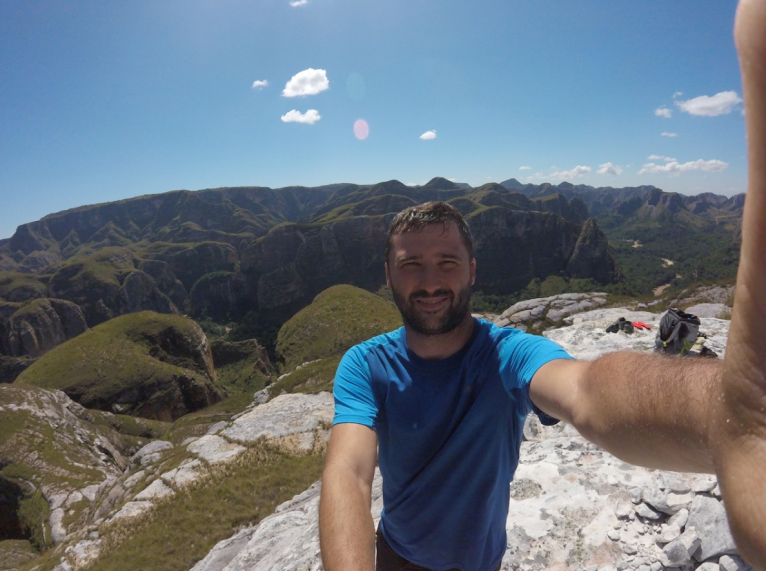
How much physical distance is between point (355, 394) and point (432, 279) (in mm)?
1453

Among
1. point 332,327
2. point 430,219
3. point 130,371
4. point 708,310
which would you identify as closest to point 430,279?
point 430,219

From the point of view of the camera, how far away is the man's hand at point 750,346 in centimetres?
100

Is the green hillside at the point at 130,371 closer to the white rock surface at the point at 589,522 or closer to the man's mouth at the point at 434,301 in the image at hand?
the white rock surface at the point at 589,522

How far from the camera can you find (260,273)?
516 feet

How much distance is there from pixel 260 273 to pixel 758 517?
166m

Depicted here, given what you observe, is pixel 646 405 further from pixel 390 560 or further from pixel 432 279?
pixel 390 560

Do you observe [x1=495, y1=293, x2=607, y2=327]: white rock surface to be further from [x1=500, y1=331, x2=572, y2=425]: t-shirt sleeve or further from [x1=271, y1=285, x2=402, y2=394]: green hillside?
[x1=500, y1=331, x2=572, y2=425]: t-shirt sleeve

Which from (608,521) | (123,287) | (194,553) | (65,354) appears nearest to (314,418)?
(194,553)

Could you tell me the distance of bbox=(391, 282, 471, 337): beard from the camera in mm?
3660

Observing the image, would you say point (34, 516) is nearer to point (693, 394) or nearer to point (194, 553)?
point (194, 553)

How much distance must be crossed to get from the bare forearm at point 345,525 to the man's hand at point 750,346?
221cm

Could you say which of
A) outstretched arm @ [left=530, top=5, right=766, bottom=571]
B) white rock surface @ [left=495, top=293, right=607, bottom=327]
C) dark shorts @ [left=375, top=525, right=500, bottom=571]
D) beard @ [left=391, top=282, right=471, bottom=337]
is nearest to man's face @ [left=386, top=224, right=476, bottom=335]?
beard @ [left=391, top=282, right=471, bottom=337]

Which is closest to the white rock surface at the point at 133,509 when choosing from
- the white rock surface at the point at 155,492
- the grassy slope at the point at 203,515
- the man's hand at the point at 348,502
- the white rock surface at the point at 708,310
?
the white rock surface at the point at 155,492

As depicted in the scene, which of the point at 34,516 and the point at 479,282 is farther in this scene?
the point at 479,282
